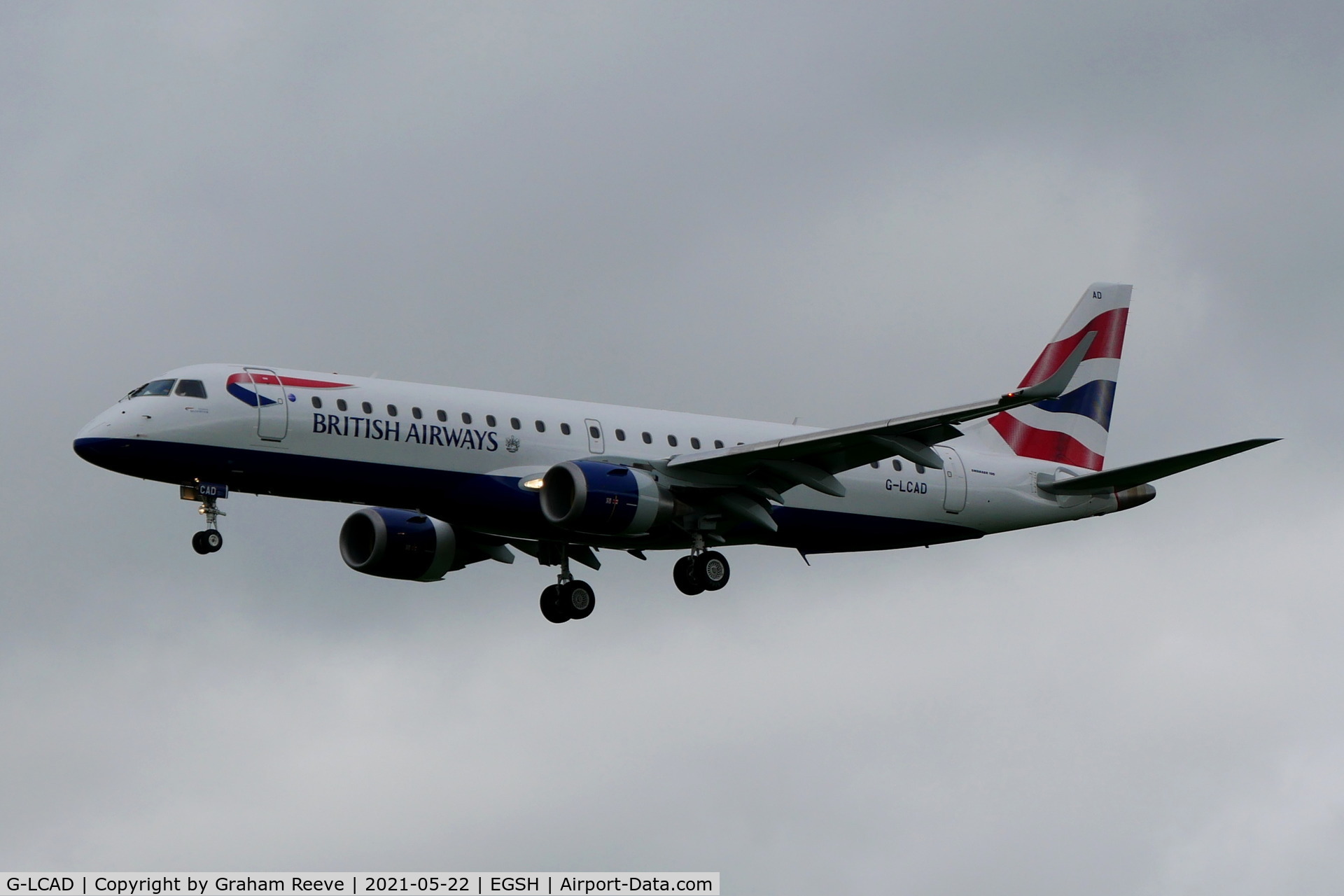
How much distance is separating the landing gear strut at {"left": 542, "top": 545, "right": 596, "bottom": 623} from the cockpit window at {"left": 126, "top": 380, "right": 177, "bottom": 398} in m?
10.7

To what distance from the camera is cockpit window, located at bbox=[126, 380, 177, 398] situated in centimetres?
4194

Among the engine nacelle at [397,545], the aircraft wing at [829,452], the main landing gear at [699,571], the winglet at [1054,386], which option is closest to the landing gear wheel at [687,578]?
the main landing gear at [699,571]

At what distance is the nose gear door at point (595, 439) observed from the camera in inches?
1784

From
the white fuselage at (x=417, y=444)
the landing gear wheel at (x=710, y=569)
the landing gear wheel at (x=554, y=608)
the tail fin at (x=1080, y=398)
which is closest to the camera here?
the white fuselage at (x=417, y=444)

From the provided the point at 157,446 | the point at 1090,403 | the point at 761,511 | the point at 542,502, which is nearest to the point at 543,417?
the point at 542,502

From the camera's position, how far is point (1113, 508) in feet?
169

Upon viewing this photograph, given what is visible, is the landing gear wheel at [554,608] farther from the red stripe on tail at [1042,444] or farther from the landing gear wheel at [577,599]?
the red stripe on tail at [1042,444]

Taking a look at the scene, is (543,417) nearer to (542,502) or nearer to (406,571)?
(542,502)

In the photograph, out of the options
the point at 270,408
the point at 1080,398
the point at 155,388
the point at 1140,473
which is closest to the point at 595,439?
the point at 270,408

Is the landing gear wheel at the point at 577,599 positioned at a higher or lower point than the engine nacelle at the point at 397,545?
lower

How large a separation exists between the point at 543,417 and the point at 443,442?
2703 millimetres

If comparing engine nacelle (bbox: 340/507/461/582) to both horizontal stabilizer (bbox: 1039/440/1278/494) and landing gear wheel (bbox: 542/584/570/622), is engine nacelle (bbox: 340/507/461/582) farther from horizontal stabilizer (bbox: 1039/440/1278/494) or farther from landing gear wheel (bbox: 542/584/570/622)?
horizontal stabilizer (bbox: 1039/440/1278/494)

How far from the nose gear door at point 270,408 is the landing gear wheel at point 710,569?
10.0m

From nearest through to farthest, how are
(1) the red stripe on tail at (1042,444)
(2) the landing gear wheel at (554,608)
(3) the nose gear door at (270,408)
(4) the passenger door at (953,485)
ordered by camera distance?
(3) the nose gear door at (270,408) → (2) the landing gear wheel at (554,608) → (4) the passenger door at (953,485) → (1) the red stripe on tail at (1042,444)
